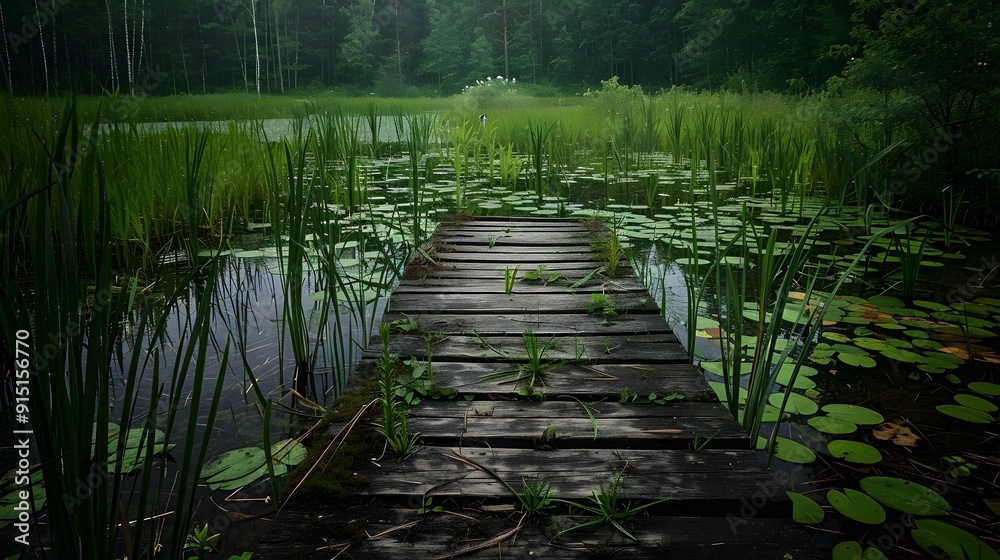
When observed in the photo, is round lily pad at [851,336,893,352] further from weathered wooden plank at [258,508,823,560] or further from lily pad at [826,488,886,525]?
weathered wooden plank at [258,508,823,560]

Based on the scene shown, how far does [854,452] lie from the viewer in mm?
1501

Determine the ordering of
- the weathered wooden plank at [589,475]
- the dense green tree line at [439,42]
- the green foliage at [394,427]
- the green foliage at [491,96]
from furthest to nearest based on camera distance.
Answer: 1. the dense green tree line at [439,42]
2. the green foliage at [491,96]
3. the green foliage at [394,427]
4. the weathered wooden plank at [589,475]

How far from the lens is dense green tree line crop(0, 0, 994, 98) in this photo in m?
16.9

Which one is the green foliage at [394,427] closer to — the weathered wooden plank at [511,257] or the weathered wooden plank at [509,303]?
the weathered wooden plank at [509,303]

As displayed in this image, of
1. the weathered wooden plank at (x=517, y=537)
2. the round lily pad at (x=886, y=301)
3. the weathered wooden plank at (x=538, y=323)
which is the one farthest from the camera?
the round lily pad at (x=886, y=301)

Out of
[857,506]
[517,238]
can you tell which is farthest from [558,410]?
[517,238]

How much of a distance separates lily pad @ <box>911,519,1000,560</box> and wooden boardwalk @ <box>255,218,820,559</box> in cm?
39

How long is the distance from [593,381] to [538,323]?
0.49 meters

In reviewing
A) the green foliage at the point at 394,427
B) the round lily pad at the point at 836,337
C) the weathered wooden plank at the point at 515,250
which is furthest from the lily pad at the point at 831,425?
the weathered wooden plank at the point at 515,250

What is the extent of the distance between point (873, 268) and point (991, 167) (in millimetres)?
1105

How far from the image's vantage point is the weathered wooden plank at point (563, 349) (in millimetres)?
1740

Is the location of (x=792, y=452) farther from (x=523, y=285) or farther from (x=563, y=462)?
(x=523, y=285)

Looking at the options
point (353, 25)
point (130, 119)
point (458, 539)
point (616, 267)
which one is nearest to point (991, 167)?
point (616, 267)

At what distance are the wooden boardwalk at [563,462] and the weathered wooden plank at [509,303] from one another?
5cm
